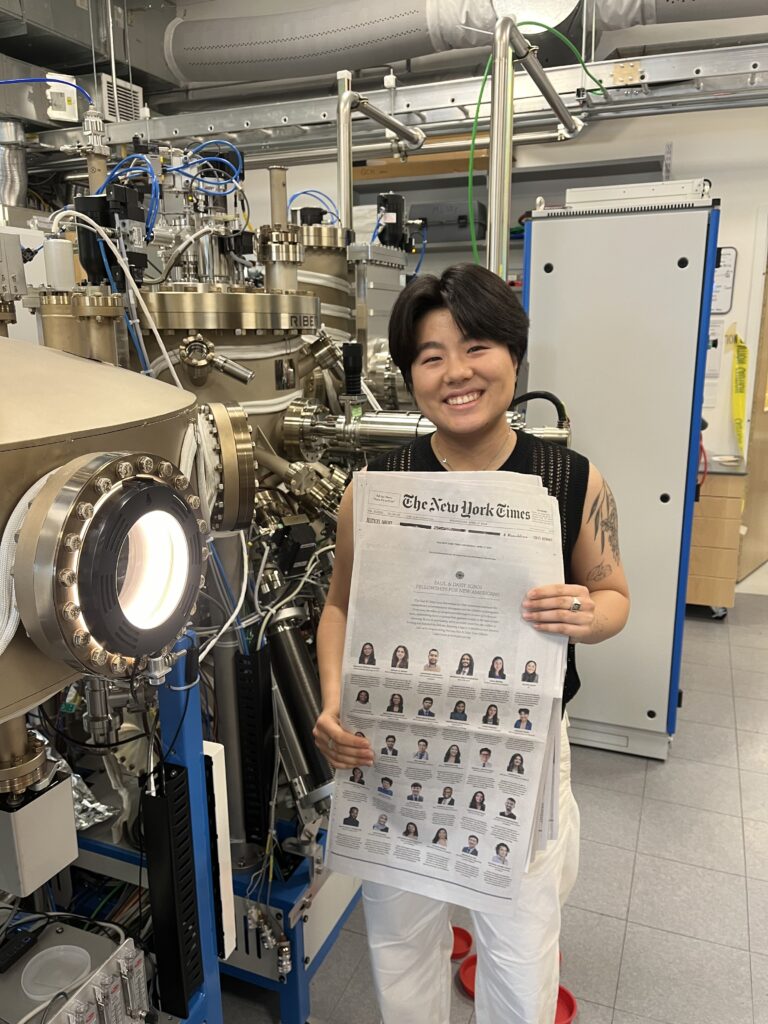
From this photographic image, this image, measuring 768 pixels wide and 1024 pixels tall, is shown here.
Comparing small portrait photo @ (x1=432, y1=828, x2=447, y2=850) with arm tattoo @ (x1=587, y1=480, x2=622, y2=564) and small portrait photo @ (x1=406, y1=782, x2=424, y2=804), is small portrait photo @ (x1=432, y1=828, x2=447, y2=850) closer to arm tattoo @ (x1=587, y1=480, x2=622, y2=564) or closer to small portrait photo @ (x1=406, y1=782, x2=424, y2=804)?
small portrait photo @ (x1=406, y1=782, x2=424, y2=804)

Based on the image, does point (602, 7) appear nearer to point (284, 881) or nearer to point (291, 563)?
point (291, 563)

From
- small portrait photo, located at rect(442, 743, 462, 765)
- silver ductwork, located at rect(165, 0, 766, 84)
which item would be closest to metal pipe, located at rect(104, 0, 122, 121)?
silver ductwork, located at rect(165, 0, 766, 84)

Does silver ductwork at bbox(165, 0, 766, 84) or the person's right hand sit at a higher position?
silver ductwork at bbox(165, 0, 766, 84)

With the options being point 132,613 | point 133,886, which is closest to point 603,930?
point 133,886

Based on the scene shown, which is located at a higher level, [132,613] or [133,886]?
[132,613]

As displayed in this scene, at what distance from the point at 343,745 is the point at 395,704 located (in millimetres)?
97

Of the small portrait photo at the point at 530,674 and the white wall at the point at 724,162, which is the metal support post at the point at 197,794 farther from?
the white wall at the point at 724,162

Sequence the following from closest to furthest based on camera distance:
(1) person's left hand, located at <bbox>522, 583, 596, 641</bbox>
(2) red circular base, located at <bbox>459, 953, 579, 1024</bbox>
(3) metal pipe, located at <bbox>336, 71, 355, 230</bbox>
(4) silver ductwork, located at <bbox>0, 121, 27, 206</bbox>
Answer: (1) person's left hand, located at <bbox>522, 583, 596, 641</bbox> → (2) red circular base, located at <bbox>459, 953, 579, 1024</bbox> → (3) metal pipe, located at <bbox>336, 71, 355, 230</bbox> → (4) silver ductwork, located at <bbox>0, 121, 27, 206</bbox>

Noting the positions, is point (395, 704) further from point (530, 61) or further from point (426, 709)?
point (530, 61)

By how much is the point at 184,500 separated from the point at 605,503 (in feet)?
2.27

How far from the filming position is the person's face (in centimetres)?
102

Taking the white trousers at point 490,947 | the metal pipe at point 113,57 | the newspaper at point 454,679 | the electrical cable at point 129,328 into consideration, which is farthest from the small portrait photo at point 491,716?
the metal pipe at point 113,57

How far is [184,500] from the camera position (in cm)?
59

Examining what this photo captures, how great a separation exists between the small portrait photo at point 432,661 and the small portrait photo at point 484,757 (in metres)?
0.12
